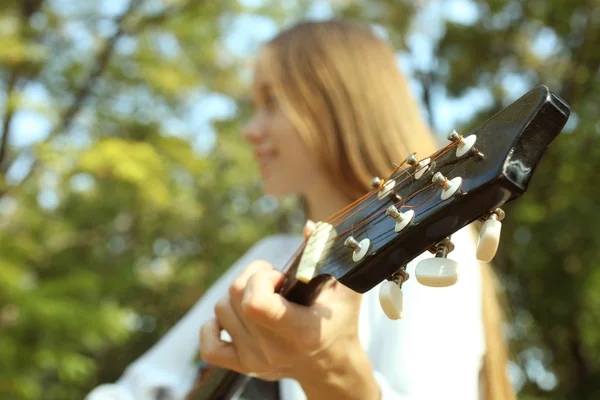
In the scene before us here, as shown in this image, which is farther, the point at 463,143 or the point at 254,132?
the point at 254,132

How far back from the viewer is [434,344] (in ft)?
3.39

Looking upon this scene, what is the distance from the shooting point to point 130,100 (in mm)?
4750

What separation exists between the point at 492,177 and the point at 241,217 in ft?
30.0

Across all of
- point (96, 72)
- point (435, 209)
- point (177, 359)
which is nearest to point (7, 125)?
point (96, 72)

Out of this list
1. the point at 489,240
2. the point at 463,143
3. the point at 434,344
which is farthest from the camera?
the point at 434,344

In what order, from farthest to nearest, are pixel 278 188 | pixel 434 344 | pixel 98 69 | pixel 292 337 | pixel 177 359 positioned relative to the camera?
pixel 98 69 < pixel 177 359 < pixel 278 188 < pixel 434 344 < pixel 292 337

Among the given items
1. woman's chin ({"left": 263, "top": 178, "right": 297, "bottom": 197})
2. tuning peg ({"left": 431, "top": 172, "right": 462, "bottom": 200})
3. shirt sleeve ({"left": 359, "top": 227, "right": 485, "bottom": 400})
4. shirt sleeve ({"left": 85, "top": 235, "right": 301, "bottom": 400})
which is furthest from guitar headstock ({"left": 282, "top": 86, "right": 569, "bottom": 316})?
shirt sleeve ({"left": 85, "top": 235, "right": 301, "bottom": 400})

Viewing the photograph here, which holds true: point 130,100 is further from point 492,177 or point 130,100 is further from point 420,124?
point 492,177

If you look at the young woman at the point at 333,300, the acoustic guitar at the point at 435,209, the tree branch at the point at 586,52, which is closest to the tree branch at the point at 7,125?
the young woman at the point at 333,300

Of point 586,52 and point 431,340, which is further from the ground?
point 431,340

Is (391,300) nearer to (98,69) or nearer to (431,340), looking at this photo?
(431,340)

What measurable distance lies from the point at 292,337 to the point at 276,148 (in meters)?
0.73

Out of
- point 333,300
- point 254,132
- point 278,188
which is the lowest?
point 333,300

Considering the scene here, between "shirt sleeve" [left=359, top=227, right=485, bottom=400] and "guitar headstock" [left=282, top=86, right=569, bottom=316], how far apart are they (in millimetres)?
292
